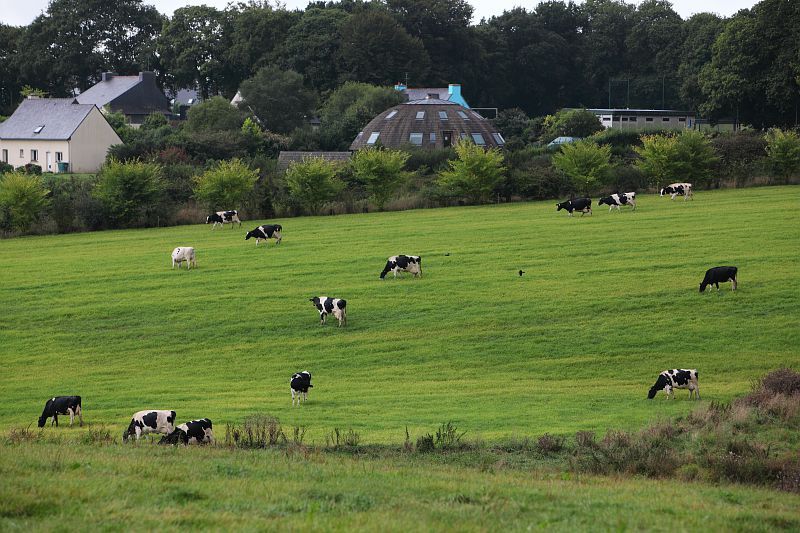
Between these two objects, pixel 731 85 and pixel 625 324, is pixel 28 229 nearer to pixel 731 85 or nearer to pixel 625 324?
pixel 625 324

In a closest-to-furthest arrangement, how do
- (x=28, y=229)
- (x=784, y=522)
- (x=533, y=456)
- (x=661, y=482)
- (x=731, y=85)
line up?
1. (x=784, y=522)
2. (x=661, y=482)
3. (x=533, y=456)
4. (x=28, y=229)
5. (x=731, y=85)

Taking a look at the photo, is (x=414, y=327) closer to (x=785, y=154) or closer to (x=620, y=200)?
(x=620, y=200)

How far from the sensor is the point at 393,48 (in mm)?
125875

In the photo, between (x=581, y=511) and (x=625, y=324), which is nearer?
(x=581, y=511)

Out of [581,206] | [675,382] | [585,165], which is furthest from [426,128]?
[675,382]

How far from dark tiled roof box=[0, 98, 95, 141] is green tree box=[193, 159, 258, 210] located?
3530 cm

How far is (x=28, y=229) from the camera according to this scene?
5731 centimetres

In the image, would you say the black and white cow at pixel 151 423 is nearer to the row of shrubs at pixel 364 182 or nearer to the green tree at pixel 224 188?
the row of shrubs at pixel 364 182

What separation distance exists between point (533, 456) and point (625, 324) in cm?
1445

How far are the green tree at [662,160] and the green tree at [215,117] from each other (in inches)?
1693

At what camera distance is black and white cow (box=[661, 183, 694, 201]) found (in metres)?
62.5

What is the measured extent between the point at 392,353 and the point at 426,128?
205 feet

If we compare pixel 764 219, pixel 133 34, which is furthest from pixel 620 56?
pixel 764 219

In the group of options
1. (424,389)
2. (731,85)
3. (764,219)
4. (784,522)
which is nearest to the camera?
(784,522)
